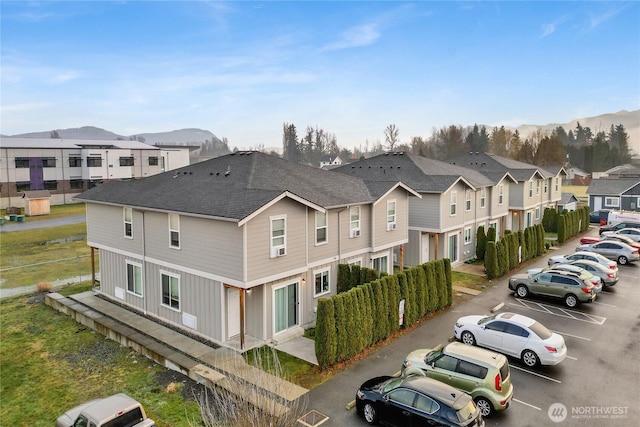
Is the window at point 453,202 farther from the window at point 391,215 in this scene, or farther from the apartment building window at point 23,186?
the apartment building window at point 23,186

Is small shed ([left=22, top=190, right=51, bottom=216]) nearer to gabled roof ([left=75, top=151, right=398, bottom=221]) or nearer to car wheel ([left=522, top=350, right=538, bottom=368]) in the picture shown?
gabled roof ([left=75, top=151, right=398, bottom=221])

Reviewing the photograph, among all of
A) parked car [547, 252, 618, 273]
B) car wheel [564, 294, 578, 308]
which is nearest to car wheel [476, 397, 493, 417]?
car wheel [564, 294, 578, 308]

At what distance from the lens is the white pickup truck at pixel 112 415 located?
35.3 ft

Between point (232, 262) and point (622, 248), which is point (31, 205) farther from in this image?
point (622, 248)

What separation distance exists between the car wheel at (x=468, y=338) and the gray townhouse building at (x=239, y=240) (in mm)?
6383

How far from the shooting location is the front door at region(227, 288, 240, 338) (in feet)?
58.7

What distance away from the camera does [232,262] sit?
16797 mm

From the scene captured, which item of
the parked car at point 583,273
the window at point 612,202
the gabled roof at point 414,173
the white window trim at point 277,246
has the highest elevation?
the gabled roof at point 414,173

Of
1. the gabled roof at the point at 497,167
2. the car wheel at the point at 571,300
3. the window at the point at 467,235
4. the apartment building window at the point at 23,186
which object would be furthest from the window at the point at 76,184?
the car wheel at the point at 571,300

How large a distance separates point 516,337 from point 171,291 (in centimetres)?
1435

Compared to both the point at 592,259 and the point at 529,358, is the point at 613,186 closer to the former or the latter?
the point at 592,259

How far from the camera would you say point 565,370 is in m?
15.7

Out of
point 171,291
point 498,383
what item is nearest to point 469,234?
point 498,383

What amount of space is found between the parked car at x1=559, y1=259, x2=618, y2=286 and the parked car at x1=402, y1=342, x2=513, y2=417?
15.6m
